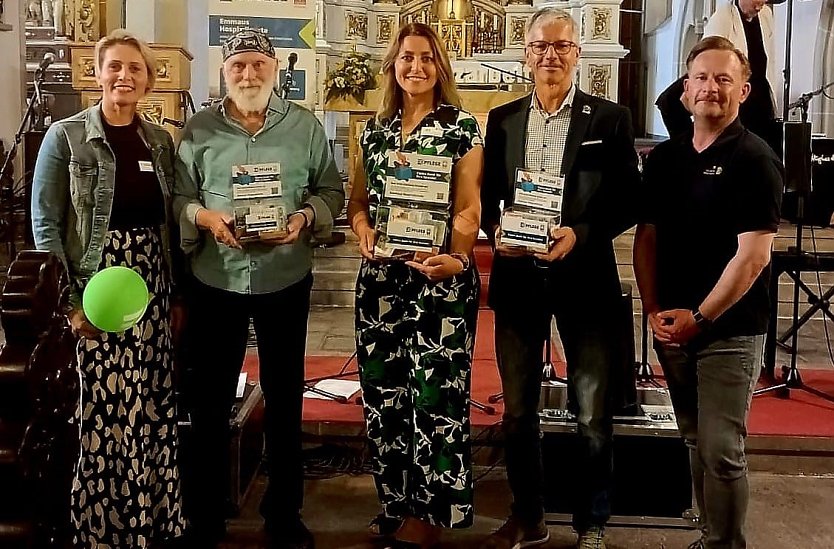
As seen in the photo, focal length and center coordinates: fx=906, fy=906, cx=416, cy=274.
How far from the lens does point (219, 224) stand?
2.37m

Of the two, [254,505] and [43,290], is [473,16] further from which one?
[43,290]

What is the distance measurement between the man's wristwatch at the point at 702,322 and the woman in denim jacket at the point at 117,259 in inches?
54.9

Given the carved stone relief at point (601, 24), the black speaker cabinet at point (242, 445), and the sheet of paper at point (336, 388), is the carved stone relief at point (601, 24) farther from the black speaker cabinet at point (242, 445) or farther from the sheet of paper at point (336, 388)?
the black speaker cabinet at point (242, 445)

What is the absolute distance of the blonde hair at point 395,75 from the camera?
7.80 ft

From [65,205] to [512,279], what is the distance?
1.20 metres

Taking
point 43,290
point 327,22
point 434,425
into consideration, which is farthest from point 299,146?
point 327,22

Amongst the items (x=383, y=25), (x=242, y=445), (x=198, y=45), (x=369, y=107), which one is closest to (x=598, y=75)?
(x=383, y=25)

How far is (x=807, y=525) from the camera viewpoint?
2.97m

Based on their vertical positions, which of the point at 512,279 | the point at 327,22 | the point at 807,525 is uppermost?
the point at 327,22

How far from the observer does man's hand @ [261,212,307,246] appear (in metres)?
2.39

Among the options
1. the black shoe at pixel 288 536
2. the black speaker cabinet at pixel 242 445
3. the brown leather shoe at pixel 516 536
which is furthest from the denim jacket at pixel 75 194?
the brown leather shoe at pixel 516 536

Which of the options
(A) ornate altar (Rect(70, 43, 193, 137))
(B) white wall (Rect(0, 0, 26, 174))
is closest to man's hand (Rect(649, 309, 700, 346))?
(A) ornate altar (Rect(70, 43, 193, 137))

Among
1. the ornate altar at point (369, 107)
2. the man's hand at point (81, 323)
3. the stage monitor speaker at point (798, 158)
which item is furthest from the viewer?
the ornate altar at point (369, 107)

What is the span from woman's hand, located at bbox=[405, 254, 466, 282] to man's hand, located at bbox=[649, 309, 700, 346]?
0.53 metres
